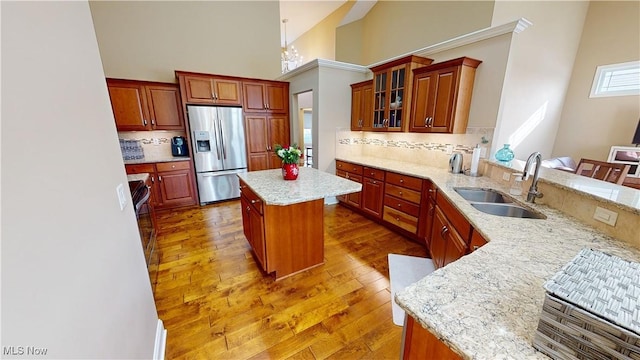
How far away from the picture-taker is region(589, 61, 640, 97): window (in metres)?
3.98

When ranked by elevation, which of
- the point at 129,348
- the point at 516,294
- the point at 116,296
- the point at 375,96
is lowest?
the point at 129,348

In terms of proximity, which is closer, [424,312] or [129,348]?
[424,312]

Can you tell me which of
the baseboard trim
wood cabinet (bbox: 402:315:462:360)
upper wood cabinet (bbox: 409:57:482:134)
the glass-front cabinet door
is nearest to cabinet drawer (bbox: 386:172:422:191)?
upper wood cabinet (bbox: 409:57:482:134)

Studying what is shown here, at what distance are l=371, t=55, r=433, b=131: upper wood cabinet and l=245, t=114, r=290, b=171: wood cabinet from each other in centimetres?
194

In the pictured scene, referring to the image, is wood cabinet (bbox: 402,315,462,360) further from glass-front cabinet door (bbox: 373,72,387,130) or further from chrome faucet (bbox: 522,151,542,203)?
glass-front cabinet door (bbox: 373,72,387,130)

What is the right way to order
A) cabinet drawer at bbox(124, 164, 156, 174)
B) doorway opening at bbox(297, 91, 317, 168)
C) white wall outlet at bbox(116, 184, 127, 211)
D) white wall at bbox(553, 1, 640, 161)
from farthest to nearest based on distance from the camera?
doorway opening at bbox(297, 91, 317, 168) < white wall at bbox(553, 1, 640, 161) < cabinet drawer at bbox(124, 164, 156, 174) < white wall outlet at bbox(116, 184, 127, 211)

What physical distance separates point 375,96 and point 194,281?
3304 millimetres

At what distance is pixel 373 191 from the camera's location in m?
3.35

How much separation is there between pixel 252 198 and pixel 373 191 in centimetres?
184

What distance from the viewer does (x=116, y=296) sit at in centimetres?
99

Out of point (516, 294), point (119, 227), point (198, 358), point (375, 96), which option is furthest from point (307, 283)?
point (375, 96)

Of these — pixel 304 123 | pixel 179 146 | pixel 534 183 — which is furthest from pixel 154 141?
pixel 534 183

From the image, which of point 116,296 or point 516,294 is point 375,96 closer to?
point 516,294

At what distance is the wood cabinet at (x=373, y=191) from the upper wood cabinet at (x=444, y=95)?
0.83 m
